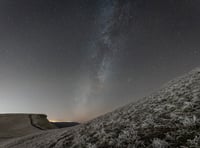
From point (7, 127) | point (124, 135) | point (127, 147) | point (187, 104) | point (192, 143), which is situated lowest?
point (192, 143)

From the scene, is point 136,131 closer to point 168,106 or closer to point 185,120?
point 185,120

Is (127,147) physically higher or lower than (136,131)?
lower

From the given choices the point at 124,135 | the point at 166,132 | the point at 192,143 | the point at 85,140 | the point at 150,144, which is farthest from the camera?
the point at 85,140

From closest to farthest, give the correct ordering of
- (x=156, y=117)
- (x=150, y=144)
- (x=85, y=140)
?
1. (x=150, y=144)
2. (x=156, y=117)
3. (x=85, y=140)

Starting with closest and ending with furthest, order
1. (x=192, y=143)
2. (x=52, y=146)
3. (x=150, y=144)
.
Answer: (x=192, y=143)
(x=150, y=144)
(x=52, y=146)

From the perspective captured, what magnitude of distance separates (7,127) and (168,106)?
53.7 m

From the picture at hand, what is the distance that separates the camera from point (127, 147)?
8.15 m

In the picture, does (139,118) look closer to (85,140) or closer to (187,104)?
(187,104)

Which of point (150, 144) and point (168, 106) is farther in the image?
point (168, 106)

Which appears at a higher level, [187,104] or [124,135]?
[187,104]

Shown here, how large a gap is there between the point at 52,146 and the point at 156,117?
26.9ft

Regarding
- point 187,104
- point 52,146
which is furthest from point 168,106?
point 52,146

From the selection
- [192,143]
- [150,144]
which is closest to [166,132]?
[150,144]

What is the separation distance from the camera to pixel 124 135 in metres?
9.38
